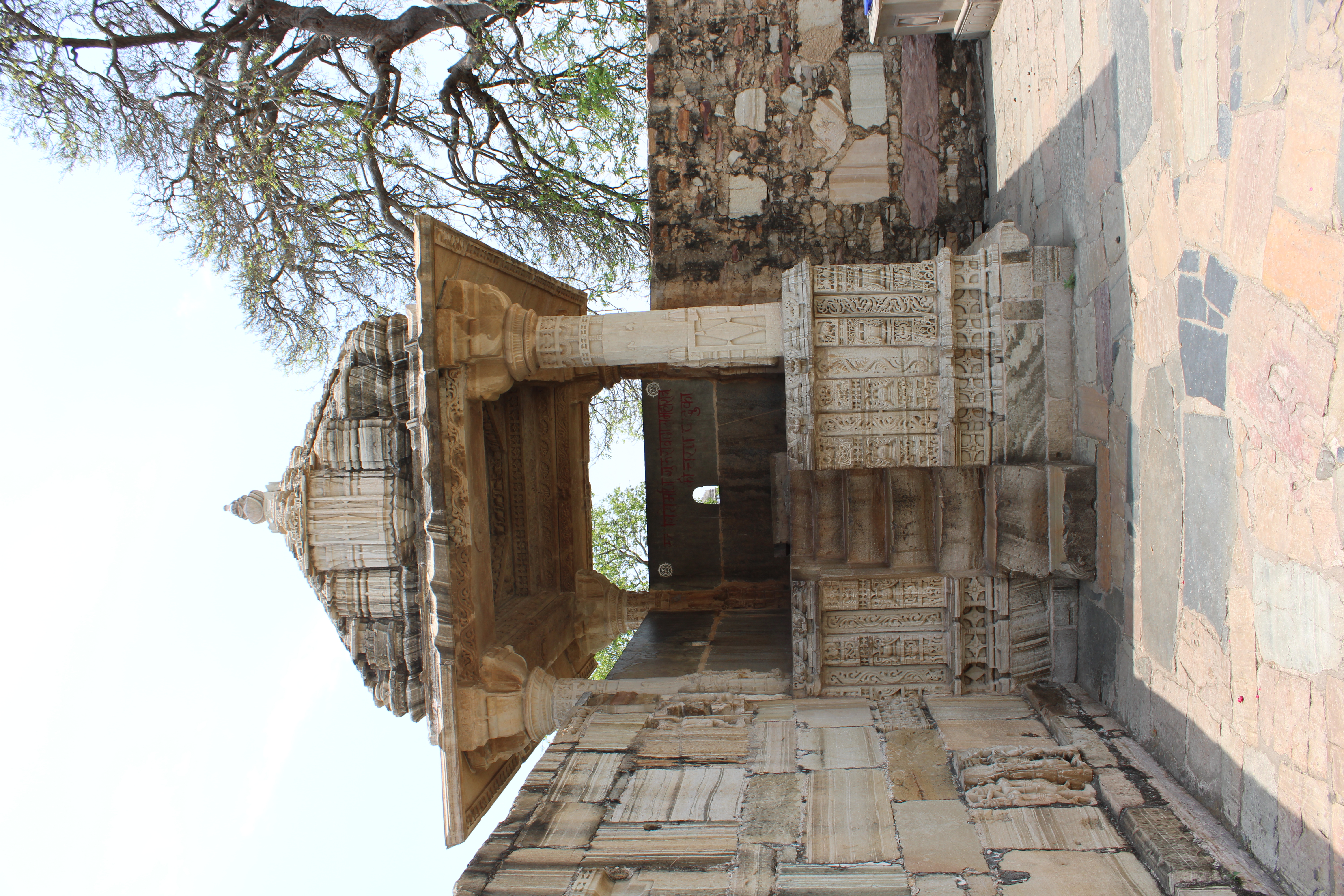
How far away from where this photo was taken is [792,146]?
7.02 m

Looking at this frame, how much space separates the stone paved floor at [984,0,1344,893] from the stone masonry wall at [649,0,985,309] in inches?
85.5

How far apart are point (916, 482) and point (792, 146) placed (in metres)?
3.42

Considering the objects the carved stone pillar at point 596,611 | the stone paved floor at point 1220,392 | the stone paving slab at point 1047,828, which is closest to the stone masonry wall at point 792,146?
the stone paved floor at point 1220,392

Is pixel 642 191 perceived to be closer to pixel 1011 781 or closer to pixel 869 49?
pixel 869 49

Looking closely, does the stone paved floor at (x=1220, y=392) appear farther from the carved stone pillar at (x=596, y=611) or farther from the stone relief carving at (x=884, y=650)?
the carved stone pillar at (x=596, y=611)

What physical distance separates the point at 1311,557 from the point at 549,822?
3.21 m

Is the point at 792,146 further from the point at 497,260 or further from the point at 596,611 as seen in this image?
the point at 596,611

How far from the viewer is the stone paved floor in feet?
8.48

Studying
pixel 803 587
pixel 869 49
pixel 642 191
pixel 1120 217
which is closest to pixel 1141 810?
pixel 803 587

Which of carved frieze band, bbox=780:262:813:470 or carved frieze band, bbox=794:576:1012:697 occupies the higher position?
carved frieze band, bbox=780:262:813:470

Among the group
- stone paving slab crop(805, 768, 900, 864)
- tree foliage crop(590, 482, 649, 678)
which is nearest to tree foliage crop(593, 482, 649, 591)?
tree foliage crop(590, 482, 649, 678)

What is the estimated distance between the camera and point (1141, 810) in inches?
132

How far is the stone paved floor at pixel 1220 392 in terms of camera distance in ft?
8.48

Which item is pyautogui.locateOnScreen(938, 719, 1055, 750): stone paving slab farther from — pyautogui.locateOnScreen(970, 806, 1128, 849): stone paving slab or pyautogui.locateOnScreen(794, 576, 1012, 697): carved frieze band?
pyautogui.locateOnScreen(794, 576, 1012, 697): carved frieze band
